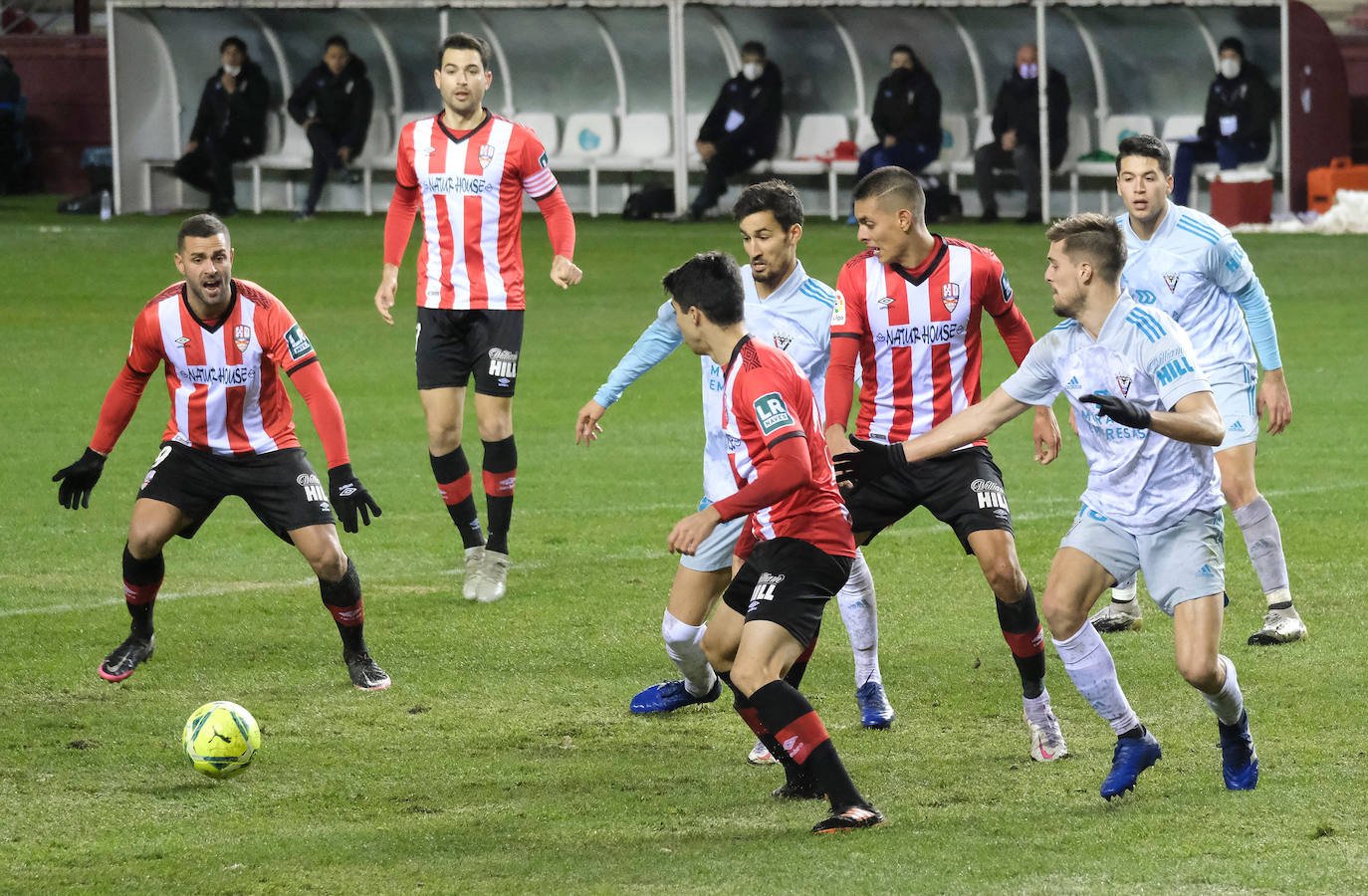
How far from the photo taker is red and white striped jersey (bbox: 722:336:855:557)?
501cm

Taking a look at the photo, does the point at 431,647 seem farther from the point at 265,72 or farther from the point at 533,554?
the point at 265,72

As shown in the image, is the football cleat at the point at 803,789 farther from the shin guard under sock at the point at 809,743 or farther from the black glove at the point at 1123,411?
the black glove at the point at 1123,411

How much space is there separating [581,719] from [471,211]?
3.01m

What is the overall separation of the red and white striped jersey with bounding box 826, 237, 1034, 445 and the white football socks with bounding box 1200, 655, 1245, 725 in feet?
4.56

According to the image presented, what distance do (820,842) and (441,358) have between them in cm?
406

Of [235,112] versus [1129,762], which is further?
[235,112]

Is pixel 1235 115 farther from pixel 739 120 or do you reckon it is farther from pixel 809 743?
pixel 809 743

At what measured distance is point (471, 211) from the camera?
27.8ft

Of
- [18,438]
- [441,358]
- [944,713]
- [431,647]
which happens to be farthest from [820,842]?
[18,438]

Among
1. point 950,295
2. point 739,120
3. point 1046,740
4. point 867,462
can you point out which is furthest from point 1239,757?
point 739,120

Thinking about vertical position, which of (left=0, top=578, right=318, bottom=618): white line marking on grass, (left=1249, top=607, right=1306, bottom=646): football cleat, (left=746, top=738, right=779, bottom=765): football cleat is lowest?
(left=746, top=738, right=779, bottom=765): football cleat

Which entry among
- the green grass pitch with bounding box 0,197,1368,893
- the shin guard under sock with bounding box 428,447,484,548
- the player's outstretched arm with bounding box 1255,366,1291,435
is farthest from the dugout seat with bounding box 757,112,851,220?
the player's outstretched arm with bounding box 1255,366,1291,435

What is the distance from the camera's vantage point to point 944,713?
6332 mm

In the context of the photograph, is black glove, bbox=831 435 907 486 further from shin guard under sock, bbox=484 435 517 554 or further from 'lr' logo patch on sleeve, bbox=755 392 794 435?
shin guard under sock, bbox=484 435 517 554
